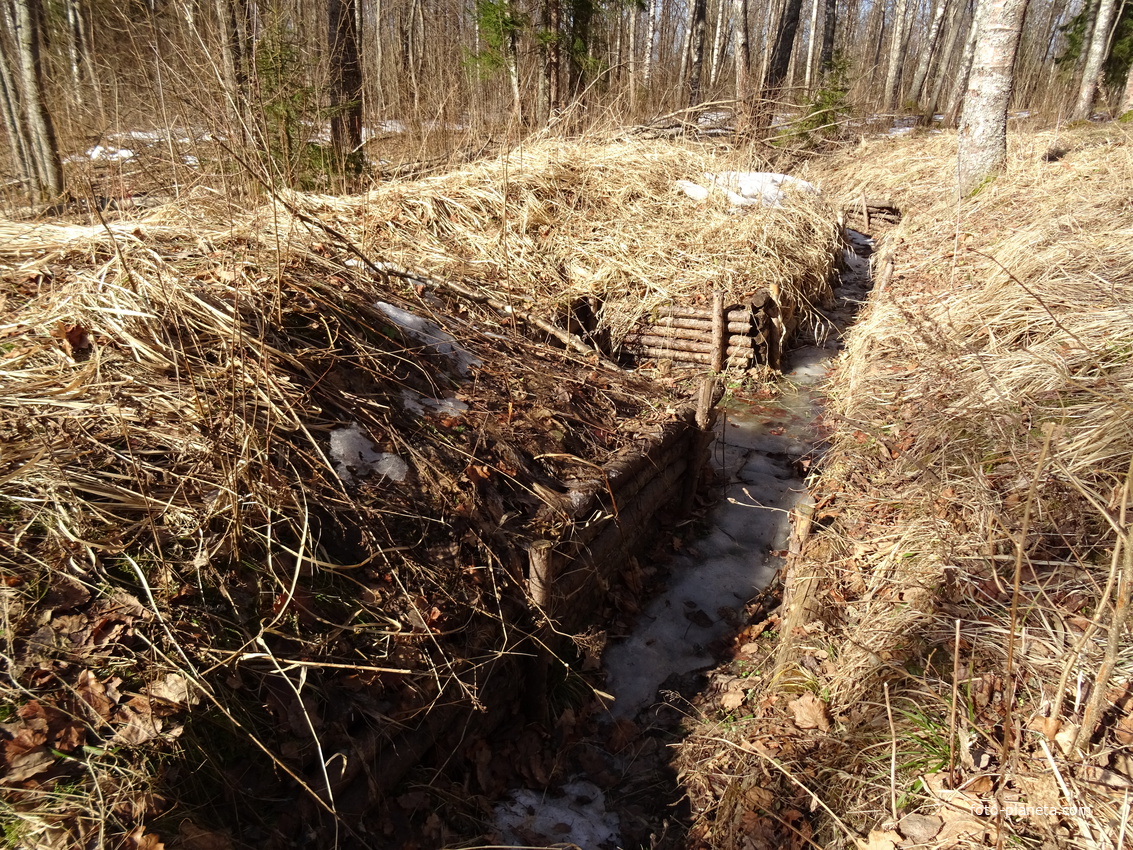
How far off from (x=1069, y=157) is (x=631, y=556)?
27.9ft

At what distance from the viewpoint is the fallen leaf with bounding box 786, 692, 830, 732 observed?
2617 millimetres

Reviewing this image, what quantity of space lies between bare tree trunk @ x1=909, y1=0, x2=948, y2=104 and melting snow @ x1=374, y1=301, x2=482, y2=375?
22994 mm

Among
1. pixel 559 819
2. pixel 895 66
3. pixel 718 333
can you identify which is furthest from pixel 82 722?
pixel 895 66

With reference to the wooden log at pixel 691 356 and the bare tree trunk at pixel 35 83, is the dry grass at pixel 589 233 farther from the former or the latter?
the bare tree trunk at pixel 35 83

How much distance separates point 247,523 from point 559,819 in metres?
1.65

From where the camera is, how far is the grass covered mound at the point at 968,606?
74.9 inches

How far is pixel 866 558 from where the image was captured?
3.29 m

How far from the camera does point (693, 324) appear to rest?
6328mm

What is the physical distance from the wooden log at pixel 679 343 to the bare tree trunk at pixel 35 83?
224 inches

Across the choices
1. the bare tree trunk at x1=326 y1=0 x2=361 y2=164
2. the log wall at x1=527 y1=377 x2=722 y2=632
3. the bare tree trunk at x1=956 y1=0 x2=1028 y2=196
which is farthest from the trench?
the bare tree trunk at x1=956 y1=0 x2=1028 y2=196

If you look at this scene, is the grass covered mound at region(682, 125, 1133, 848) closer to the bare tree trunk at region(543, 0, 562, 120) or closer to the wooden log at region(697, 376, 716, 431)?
the wooden log at region(697, 376, 716, 431)

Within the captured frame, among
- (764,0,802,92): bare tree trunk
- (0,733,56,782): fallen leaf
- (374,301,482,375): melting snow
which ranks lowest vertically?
(0,733,56,782): fallen leaf

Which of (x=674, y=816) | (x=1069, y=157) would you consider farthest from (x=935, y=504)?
(x=1069, y=157)

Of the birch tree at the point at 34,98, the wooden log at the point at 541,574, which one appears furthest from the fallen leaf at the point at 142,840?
the birch tree at the point at 34,98
